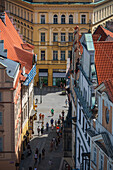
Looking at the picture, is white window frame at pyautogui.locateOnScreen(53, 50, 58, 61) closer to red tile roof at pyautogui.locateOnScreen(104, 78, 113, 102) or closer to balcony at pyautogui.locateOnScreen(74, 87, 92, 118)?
balcony at pyautogui.locateOnScreen(74, 87, 92, 118)

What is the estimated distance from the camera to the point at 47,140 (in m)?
66.1

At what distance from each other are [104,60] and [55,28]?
58.5 metres

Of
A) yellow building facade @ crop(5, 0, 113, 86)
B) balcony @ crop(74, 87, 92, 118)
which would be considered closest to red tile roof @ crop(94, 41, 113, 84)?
balcony @ crop(74, 87, 92, 118)

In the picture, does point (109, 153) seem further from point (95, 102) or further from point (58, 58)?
point (58, 58)

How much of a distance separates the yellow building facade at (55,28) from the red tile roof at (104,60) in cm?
5526

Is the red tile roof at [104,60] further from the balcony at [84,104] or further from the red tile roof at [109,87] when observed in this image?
the red tile roof at [109,87]

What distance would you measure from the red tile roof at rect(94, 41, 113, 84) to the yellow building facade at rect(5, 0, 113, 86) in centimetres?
5526

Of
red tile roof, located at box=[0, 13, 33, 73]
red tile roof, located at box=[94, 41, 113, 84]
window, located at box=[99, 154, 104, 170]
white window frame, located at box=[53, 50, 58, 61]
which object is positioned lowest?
window, located at box=[99, 154, 104, 170]

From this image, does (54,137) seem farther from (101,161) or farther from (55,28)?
(55,28)

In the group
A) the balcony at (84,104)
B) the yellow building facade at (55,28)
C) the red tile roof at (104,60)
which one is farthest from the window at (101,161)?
the yellow building facade at (55,28)

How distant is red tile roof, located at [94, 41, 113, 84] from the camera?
39.4 metres

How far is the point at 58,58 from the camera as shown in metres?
99.3

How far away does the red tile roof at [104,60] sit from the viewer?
129 feet

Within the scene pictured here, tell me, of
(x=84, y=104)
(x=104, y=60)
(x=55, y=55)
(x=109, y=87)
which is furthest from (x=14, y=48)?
(x=55, y=55)
